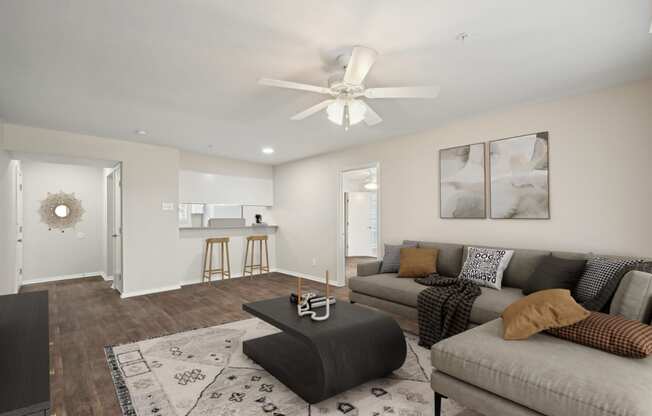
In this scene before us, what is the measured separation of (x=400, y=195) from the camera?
489cm

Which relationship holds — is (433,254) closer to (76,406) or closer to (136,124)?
(76,406)

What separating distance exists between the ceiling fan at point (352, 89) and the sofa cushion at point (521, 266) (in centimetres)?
202

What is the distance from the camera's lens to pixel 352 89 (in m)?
A: 2.54

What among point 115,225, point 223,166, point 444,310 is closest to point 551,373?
point 444,310

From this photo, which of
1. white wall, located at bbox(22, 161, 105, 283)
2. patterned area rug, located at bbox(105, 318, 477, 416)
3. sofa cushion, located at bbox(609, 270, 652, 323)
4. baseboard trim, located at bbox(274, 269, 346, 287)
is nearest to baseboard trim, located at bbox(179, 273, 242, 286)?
baseboard trim, located at bbox(274, 269, 346, 287)

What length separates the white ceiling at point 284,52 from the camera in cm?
194

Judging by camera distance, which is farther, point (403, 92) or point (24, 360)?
→ point (403, 92)

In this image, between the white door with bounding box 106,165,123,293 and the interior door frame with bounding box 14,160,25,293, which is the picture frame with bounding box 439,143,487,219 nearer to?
the white door with bounding box 106,165,123,293

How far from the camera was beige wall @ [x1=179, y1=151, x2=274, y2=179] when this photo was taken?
242 inches

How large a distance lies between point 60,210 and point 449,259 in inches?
278

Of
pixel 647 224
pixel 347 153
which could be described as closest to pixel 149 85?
pixel 347 153

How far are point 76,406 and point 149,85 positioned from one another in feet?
8.50

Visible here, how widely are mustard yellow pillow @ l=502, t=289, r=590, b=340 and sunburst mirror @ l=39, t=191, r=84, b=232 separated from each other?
7.61m

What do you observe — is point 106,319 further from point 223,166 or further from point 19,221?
point 223,166
